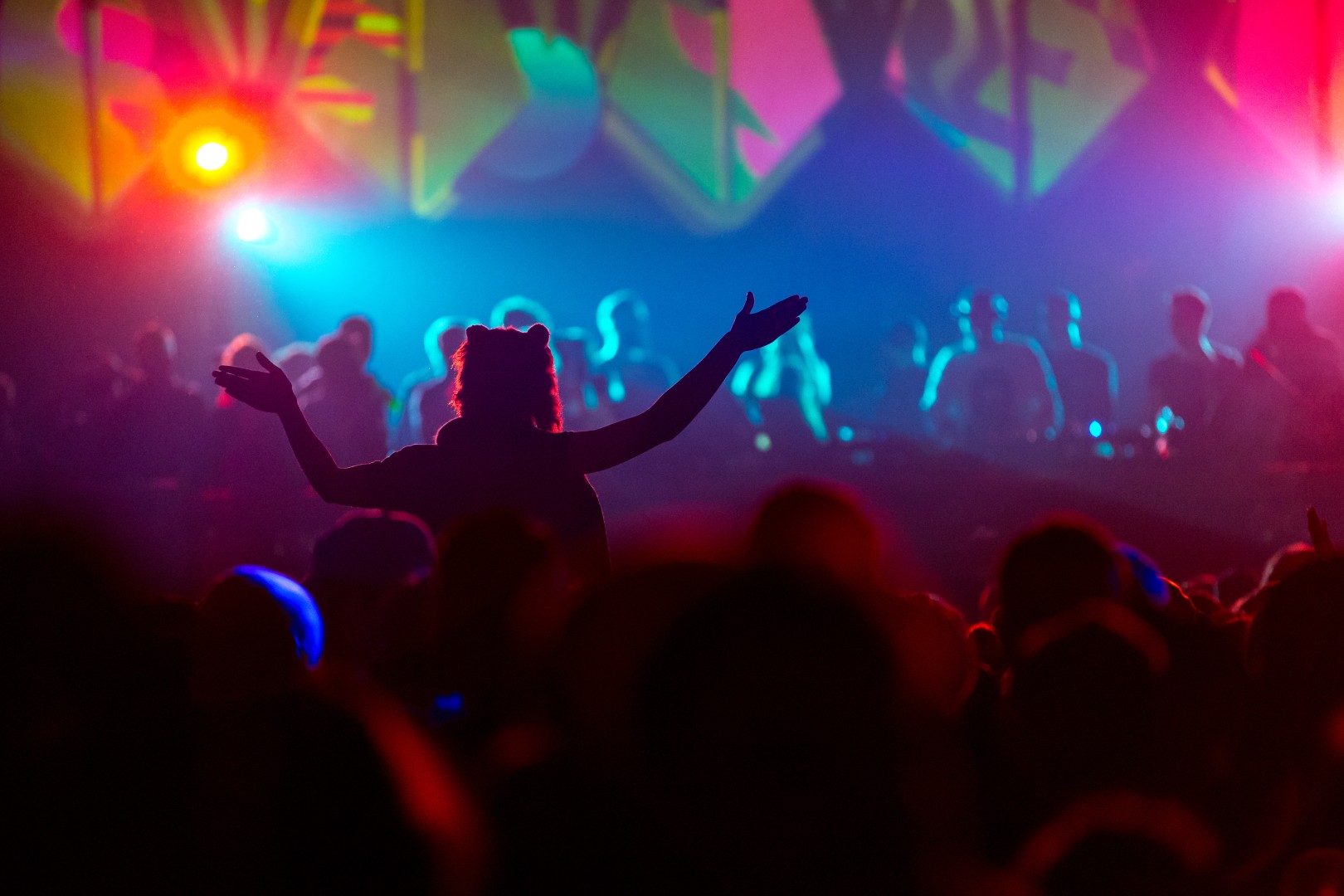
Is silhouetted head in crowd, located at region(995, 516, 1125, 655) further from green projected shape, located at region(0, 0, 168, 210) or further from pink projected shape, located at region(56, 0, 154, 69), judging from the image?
pink projected shape, located at region(56, 0, 154, 69)

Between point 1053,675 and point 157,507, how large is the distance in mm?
5642

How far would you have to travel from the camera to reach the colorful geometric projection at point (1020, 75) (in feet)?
35.0

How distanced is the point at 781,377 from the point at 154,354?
3598 millimetres

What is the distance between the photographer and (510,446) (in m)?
2.93

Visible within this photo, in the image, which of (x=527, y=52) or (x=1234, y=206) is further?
(x=1234, y=206)

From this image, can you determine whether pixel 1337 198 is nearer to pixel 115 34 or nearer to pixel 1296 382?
pixel 1296 382

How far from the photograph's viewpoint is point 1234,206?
36.7ft

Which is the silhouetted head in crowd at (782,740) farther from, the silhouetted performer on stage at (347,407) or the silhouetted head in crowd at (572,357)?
the silhouetted head in crowd at (572,357)

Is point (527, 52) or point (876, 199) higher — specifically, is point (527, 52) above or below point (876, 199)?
above

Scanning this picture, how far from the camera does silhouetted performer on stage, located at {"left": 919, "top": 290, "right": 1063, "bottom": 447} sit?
6.96m

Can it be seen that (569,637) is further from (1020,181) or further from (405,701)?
(1020,181)

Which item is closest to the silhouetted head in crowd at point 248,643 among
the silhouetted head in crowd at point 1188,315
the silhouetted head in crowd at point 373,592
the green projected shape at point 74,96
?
the silhouetted head in crowd at point 373,592

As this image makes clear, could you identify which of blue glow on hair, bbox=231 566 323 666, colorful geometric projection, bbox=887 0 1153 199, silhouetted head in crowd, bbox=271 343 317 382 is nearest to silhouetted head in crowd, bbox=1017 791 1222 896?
blue glow on hair, bbox=231 566 323 666

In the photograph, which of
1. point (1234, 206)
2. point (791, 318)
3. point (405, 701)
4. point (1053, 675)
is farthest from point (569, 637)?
point (1234, 206)
